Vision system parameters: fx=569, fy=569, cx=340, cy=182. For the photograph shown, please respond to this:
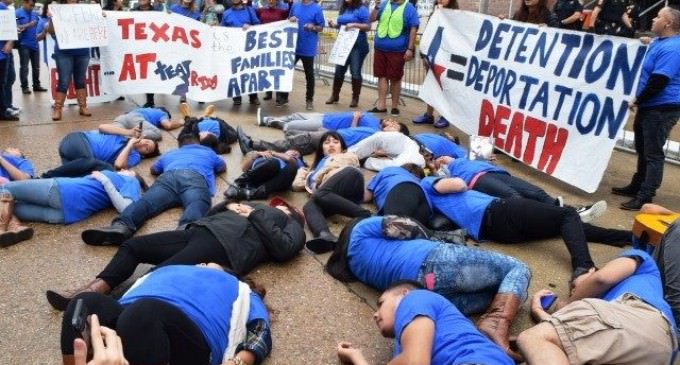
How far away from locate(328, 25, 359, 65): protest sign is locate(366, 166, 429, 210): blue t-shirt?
4.59 meters

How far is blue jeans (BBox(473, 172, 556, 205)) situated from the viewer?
4.47 m

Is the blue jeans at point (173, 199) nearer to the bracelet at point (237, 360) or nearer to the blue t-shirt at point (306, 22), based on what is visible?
the bracelet at point (237, 360)

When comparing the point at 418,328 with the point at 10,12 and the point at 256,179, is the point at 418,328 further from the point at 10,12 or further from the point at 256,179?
the point at 10,12

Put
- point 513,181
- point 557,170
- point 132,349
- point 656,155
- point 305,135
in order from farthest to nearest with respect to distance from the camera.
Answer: point 305,135 → point 557,170 → point 656,155 → point 513,181 → point 132,349

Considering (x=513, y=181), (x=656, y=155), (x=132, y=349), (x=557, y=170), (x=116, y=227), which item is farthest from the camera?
(x=557, y=170)

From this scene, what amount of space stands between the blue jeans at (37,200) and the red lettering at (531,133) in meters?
4.42

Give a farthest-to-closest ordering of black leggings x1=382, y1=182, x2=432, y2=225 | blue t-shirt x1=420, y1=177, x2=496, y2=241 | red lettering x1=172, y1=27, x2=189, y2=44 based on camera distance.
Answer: red lettering x1=172, y1=27, x2=189, y2=44
blue t-shirt x1=420, y1=177, x2=496, y2=241
black leggings x1=382, y1=182, x2=432, y2=225

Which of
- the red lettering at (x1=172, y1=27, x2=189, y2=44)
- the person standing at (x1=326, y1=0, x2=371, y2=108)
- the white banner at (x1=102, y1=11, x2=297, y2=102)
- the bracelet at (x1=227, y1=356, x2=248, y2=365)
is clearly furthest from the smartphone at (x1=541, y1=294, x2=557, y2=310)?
the red lettering at (x1=172, y1=27, x2=189, y2=44)

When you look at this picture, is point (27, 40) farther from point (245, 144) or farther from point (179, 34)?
point (245, 144)

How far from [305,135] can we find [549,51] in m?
2.74

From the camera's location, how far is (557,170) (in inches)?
220

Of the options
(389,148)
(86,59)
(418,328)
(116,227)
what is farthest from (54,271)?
(86,59)

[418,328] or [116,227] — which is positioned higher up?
[418,328]

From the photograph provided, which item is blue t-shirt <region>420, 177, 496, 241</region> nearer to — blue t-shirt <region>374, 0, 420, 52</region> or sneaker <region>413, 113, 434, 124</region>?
sneaker <region>413, 113, 434, 124</region>
